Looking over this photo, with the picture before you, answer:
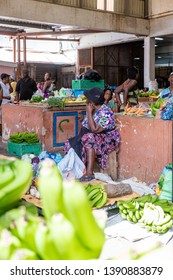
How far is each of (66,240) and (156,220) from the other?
5.94 ft

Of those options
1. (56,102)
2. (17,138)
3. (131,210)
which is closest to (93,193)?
(131,210)

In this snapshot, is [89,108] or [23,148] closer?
[89,108]

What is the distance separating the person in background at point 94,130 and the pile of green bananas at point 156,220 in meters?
2.22

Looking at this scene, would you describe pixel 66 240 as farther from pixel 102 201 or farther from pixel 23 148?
pixel 23 148

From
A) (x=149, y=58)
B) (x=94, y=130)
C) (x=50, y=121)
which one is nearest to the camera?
(x=94, y=130)

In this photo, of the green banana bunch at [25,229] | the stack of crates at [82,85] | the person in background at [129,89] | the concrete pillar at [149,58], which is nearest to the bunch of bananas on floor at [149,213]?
the green banana bunch at [25,229]

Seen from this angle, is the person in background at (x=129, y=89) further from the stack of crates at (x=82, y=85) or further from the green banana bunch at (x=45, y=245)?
the green banana bunch at (x=45, y=245)

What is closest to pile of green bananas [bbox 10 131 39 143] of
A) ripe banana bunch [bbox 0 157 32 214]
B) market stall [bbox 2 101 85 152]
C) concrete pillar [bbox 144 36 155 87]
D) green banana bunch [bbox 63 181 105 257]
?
market stall [bbox 2 101 85 152]

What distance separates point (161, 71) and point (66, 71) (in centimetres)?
497

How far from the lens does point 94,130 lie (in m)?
5.05

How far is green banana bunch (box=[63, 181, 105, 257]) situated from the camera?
37.4 inches

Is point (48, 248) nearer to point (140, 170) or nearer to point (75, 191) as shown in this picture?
point (75, 191)

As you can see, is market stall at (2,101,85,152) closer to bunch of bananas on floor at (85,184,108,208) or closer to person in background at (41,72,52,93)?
person in background at (41,72,52,93)

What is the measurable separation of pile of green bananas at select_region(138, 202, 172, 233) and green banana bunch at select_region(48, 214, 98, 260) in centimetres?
172
